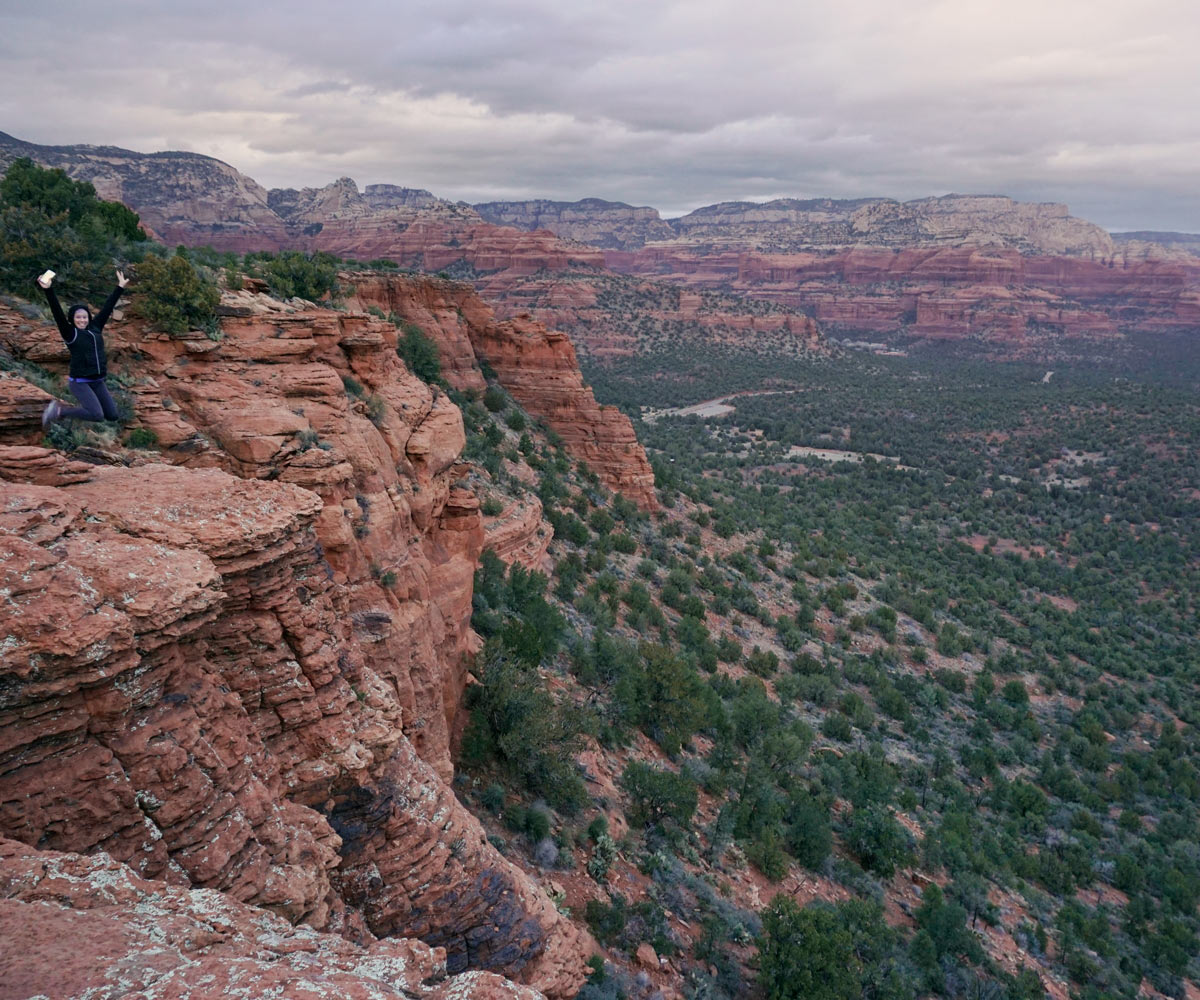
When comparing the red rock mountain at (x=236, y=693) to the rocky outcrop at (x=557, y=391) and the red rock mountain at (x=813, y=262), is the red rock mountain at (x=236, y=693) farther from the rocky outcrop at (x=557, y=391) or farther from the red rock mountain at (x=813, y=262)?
the red rock mountain at (x=813, y=262)

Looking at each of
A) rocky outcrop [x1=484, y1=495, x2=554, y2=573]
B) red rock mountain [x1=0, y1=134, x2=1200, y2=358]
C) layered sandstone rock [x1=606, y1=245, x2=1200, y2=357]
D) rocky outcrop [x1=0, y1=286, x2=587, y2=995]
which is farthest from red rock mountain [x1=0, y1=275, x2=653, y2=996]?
layered sandstone rock [x1=606, y1=245, x2=1200, y2=357]

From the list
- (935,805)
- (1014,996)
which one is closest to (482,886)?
(1014,996)

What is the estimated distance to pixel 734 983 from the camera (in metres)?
11.4

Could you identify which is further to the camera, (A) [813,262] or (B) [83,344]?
(A) [813,262]

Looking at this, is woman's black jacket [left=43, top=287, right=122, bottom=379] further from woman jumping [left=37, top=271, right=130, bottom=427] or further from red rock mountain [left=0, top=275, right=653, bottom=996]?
red rock mountain [left=0, top=275, right=653, bottom=996]

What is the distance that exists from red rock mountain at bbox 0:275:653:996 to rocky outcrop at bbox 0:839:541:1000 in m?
0.03

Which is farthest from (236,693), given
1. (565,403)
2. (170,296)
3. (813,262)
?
(813,262)

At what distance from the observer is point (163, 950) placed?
13.9 ft

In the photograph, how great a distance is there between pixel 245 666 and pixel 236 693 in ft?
0.89

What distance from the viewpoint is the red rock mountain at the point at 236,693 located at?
15.5ft

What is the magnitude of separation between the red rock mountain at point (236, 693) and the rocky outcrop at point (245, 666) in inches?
0.9

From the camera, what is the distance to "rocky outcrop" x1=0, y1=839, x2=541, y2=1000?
3.88 meters

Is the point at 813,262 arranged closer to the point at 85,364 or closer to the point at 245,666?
the point at 85,364

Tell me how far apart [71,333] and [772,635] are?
26.7 meters
